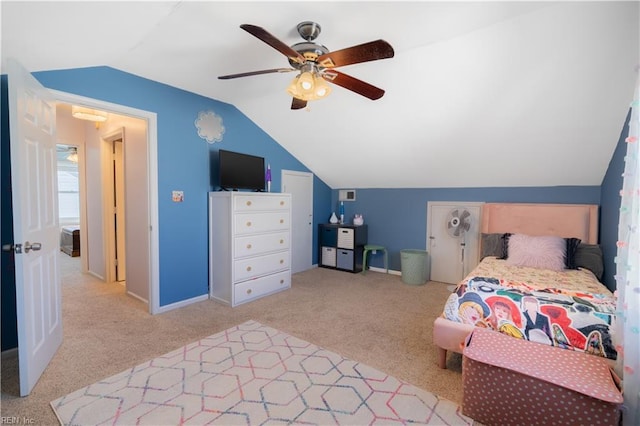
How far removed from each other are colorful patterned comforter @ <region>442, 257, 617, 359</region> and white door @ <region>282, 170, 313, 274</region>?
10.3 feet

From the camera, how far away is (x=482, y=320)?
2.18 metres

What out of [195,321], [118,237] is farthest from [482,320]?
[118,237]

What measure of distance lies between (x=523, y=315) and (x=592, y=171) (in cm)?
267

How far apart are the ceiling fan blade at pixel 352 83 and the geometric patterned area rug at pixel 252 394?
7.00 ft

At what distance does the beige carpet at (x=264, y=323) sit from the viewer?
2125 mm

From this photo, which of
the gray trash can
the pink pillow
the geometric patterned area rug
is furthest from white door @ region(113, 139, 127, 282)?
the pink pillow

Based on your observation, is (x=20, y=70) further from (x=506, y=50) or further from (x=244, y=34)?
(x=506, y=50)

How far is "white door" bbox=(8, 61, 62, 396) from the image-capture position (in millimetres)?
1851

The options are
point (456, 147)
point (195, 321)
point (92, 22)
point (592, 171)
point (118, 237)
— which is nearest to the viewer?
point (92, 22)

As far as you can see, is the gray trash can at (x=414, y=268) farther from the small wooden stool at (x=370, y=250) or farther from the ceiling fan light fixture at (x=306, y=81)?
the ceiling fan light fixture at (x=306, y=81)

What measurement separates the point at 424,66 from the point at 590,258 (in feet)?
9.50

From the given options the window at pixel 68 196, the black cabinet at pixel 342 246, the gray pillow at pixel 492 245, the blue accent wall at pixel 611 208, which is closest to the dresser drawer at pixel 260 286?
the black cabinet at pixel 342 246

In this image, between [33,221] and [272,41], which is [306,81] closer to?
[272,41]

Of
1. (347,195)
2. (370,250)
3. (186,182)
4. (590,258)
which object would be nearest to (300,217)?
(347,195)
